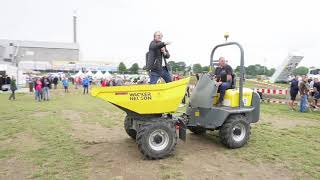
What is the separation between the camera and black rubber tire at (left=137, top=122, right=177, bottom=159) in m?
6.25

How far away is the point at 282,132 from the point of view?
9.27m

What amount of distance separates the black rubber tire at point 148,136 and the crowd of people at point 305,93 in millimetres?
10404

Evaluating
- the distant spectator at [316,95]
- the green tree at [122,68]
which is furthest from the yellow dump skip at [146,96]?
the green tree at [122,68]

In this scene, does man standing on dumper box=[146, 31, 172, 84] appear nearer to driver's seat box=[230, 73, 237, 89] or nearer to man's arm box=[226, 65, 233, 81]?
man's arm box=[226, 65, 233, 81]

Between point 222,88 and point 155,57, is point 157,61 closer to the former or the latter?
point 155,57

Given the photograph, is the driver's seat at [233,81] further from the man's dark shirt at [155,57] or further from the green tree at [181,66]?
the man's dark shirt at [155,57]

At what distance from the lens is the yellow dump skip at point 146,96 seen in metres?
6.22

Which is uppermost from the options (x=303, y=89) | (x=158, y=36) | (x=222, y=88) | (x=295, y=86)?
(x=158, y=36)

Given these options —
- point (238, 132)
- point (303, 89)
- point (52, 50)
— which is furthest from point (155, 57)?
point (52, 50)

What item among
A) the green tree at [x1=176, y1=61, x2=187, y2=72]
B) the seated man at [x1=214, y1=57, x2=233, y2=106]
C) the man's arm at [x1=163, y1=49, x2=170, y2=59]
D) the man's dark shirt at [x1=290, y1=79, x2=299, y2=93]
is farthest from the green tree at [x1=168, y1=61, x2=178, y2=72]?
the man's dark shirt at [x1=290, y1=79, x2=299, y2=93]

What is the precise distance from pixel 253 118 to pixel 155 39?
299 centimetres

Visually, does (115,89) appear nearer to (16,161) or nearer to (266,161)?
(16,161)

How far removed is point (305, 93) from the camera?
15.1 m

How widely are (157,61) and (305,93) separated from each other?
10363 millimetres
